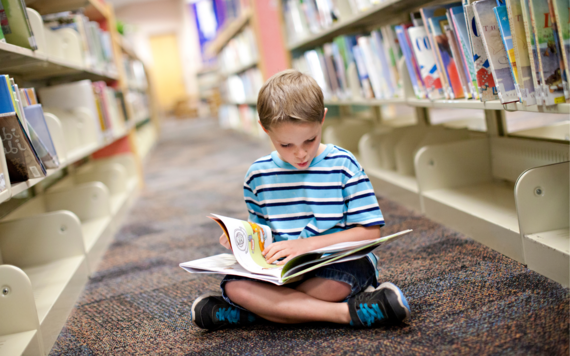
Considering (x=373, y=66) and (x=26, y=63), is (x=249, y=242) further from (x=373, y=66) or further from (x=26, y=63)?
(x=373, y=66)

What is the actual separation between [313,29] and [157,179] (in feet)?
5.39

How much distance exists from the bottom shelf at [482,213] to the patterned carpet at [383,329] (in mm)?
34

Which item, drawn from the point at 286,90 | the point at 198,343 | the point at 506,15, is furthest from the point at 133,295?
the point at 506,15

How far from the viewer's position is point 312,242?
102 cm

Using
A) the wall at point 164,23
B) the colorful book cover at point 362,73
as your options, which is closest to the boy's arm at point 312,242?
the colorful book cover at point 362,73

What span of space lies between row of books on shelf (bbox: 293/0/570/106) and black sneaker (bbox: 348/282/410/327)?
1.66 feet

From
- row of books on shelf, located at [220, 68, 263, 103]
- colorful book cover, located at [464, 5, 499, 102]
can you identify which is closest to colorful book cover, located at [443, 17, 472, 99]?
colorful book cover, located at [464, 5, 499, 102]

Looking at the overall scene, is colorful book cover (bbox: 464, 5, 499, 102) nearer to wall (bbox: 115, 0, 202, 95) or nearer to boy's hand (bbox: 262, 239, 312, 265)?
boy's hand (bbox: 262, 239, 312, 265)

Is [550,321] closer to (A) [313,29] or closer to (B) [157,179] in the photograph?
(A) [313,29]

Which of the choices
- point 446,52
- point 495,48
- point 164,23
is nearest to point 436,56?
point 446,52

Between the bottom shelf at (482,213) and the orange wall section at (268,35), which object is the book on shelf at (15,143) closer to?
the bottom shelf at (482,213)

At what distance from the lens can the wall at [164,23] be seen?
11.8 metres

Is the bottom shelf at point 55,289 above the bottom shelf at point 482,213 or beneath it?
above

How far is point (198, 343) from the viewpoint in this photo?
1.04m
